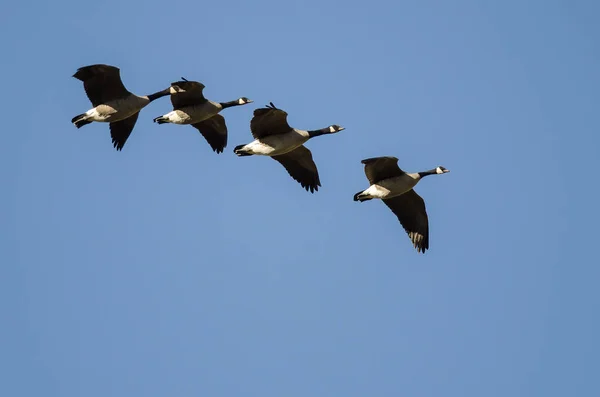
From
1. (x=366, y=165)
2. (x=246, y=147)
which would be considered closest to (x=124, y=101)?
(x=246, y=147)

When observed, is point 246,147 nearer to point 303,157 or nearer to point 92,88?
point 303,157

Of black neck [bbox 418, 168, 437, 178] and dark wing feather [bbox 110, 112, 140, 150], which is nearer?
black neck [bbox 418, 168, 437, 178]

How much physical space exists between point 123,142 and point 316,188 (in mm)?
6817

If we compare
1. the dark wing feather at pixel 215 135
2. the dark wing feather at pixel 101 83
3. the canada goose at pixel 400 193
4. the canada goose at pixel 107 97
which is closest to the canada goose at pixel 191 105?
the canada goose at pixel 107 97

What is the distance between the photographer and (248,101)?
156ft

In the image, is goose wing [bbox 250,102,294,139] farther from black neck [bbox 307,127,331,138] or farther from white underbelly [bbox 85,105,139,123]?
white underbelly [bbox 85,105,139,123]

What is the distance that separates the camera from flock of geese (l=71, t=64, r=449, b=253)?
142 ft

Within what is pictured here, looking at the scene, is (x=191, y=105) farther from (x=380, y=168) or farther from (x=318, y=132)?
(x=380, y=168)

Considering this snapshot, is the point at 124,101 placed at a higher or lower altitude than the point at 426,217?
higher

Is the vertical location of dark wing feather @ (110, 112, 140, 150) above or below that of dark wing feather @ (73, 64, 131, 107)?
below

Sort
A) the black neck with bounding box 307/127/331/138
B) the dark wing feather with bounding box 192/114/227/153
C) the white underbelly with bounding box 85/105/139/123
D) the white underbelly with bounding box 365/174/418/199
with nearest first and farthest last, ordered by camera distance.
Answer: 1. the white underbelly with bounding box 365/174/418/199
2. the black neck with bounding box 307/127/331/138
3. the white underbelly with bounding box 85/105/139/123
4. the dark wing feather with bounding box 192/114/227/153

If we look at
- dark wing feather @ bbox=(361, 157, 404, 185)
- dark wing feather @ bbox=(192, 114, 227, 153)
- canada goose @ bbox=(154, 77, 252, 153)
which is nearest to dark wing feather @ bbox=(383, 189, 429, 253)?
dark wing feather @ bbox=(361, 157, 404, 185)

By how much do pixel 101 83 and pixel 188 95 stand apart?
2.94 meters

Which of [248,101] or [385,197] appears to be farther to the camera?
[248,101]
